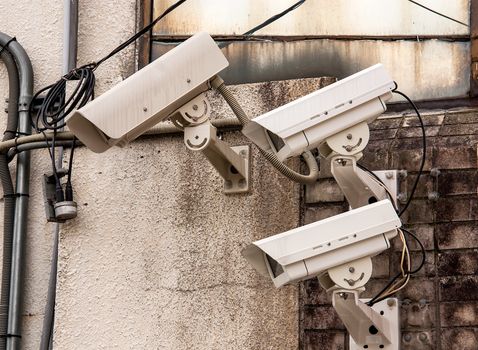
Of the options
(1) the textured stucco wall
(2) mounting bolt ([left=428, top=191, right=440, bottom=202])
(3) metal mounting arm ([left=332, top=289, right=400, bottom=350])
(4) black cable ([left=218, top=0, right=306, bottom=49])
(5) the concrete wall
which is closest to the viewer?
(3) metal mounting arm ([left=332, top=289, right=400, bottom=350])

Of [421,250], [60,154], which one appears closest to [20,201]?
[60,154]

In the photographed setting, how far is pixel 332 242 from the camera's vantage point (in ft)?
16.6

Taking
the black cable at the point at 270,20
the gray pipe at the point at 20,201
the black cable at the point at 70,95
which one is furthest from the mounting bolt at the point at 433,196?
the gray pipe at the point at 20,201

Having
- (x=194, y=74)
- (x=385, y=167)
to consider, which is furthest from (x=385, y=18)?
(x=194, y=74)

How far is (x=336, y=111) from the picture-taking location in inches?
205

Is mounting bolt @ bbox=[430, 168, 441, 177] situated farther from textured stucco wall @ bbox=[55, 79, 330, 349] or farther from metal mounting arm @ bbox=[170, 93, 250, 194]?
metal mounting arm @ bbox=[170, 93, 250, 194]

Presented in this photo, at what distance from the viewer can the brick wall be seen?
17.7 feet

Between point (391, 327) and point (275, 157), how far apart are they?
802 millimetres

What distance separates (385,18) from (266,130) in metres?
1.04

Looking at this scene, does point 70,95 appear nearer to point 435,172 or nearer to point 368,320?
point 435,172

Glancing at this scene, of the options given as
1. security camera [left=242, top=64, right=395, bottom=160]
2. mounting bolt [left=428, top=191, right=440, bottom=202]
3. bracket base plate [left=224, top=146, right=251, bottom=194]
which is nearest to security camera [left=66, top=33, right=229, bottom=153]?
security camera [left=242, top=64, right=395, bottom=160]

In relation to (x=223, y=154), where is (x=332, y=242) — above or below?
below

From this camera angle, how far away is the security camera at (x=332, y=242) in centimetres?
505

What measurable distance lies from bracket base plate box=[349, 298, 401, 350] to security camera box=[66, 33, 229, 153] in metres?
1.08
